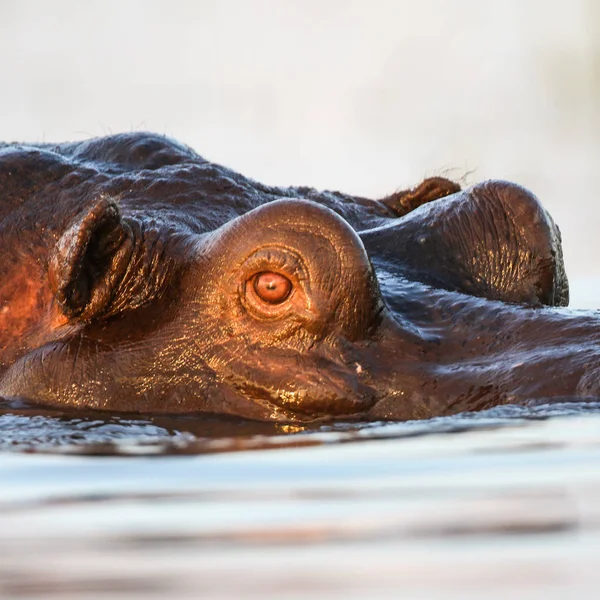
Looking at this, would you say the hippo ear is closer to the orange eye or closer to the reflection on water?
the orange eye

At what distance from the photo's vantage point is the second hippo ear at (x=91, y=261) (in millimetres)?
4953

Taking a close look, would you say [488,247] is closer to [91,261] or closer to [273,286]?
[273,286]

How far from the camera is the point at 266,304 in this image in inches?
191

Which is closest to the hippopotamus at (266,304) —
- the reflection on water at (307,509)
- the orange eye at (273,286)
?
the orange eye at (273,286)

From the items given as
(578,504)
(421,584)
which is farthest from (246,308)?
(421,584)

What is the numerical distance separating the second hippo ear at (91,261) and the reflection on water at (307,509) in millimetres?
499

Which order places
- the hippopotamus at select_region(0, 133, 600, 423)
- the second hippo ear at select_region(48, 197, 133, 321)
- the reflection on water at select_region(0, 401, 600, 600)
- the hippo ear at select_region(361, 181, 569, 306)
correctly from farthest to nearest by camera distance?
the hippo ear at select_region(361, 181, 569, 306) → the second hippo ear at select_region(48, 197, 133, 321) → the hippopotamus at select_region(0, 133, 600, 423) → the reflection on water at select_region(0, 401, 600, 600)

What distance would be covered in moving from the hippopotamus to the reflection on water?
0.63 ft

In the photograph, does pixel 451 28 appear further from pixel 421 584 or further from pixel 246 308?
pixel 421 584

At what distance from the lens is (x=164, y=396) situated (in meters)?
4.98

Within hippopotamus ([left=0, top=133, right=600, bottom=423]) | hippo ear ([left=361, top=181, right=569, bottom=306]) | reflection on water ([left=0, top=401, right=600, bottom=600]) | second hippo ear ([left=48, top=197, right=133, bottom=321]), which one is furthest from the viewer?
hippo ear ([left=361, top=181, right=569, bottom=306])

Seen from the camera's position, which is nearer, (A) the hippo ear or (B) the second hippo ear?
(B) the second hippo ear

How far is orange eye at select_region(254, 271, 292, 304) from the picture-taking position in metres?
4.82

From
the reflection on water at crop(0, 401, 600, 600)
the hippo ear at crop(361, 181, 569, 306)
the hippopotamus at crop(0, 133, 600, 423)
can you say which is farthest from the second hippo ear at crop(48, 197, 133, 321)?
the hippo ear at crop(361, 181, 569, 306)
